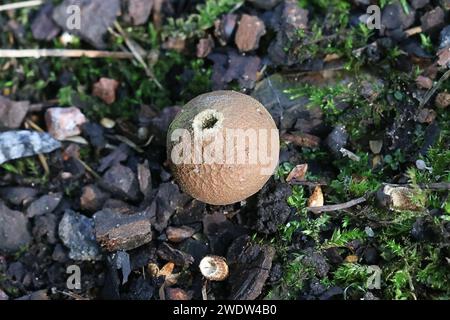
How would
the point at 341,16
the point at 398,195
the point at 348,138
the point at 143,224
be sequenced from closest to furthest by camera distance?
1. the point at 398,195
2. the point at 143,224
3. the point at 348,138
4. the point at 341,16

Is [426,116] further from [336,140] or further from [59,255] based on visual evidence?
[59,255]

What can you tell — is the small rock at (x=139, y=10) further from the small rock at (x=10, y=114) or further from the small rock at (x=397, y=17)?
the small rock at (x=397, y=17)

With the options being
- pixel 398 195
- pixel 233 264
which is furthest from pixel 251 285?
pixel 398 195

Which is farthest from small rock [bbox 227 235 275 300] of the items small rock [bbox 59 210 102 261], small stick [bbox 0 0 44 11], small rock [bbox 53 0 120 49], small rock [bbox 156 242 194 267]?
small stick [bbox 0 0 44 11]

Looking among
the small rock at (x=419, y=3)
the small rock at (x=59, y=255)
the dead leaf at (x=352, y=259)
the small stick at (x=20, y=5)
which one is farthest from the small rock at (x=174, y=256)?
the small stick at (x=20, y=5)
